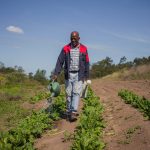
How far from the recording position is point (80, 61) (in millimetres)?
8836

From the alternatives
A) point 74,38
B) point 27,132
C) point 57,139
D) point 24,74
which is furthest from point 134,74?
point 27,132

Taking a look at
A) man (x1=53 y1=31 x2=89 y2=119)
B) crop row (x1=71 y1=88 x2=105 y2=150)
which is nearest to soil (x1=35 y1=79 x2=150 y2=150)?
crop row (x1=71 y1=88 x2=105 y2=150)

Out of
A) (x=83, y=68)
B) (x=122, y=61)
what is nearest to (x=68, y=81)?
(x=83, y=68)

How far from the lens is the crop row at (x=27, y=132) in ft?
21.0

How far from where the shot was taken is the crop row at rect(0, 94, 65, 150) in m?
6.41

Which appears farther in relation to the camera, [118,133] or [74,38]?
[74,38]

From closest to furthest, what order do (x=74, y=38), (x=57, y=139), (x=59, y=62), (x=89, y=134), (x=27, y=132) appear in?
(x=89, y=134)
(x=27, y=132)
(x=57, y=139)
(x=74, y=38)
(x=59, y=62)

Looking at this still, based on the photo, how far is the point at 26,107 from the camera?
1238 centimetres

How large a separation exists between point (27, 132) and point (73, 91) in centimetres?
215

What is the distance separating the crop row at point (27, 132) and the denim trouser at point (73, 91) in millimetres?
530

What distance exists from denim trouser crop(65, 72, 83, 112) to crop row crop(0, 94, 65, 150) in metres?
0.53

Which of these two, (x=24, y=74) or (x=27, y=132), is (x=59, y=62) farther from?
(x=24, y=74)

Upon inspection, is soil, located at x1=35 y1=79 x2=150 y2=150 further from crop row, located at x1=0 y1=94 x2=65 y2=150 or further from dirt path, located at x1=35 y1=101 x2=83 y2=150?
crop row, located at x1=0 y1=94 x2=65 y2=150

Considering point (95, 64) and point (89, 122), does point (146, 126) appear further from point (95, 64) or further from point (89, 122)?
point (95, 64)
